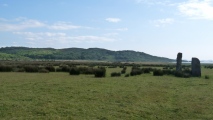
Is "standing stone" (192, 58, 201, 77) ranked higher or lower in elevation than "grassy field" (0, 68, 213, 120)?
higher

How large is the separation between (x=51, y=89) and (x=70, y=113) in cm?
602

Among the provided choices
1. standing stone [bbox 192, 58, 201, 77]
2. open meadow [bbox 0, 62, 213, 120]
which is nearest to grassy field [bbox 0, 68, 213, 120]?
open meadow [bbox 0, 62, 213, 120]

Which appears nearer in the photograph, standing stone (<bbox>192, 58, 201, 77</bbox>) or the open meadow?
the open meadow

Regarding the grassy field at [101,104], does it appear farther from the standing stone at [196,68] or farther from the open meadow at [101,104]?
the standing stone at [196,68]

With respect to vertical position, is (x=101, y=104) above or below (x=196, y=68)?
below

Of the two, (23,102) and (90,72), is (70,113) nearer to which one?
(23,102)

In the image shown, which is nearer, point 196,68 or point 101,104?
point 101,104

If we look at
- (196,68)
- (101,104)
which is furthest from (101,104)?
(196,68)

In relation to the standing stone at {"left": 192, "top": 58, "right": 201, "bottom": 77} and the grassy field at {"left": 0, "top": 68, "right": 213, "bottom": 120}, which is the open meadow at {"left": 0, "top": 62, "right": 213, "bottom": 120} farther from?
the standing stone at {"left": 192, "top": 58, "right": 201, "bottom": 77}

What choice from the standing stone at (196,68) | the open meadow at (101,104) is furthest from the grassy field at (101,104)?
the standing stone at (196,68)

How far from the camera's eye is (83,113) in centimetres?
1201

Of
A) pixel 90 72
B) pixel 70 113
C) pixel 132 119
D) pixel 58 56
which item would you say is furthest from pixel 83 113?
pixel 58 56

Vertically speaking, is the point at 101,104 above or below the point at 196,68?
below

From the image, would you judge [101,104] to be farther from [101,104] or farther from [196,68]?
[196,68]
